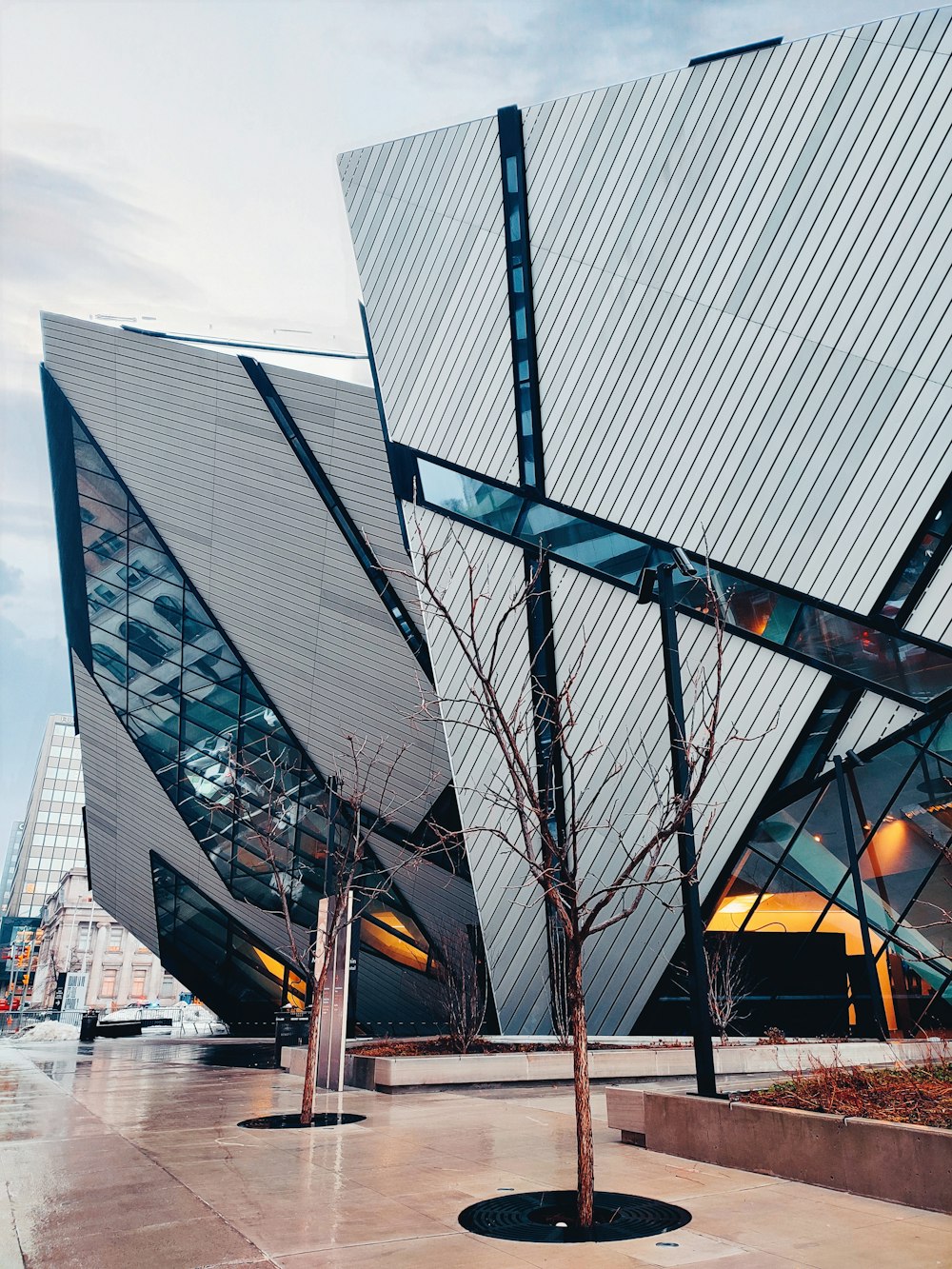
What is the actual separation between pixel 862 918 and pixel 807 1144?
10.4 meters

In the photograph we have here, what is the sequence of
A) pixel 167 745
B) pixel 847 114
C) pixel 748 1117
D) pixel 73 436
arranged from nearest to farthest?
1. pixel 748 1117
2. pixel 847 114
3. pixel 73 436
4. pixel 167 745

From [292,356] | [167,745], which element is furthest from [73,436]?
[167,745]

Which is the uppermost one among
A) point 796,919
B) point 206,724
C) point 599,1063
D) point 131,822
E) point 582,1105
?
point 206,724

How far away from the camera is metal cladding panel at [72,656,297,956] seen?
112 ft

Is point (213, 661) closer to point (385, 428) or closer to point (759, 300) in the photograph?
point (385, 428)

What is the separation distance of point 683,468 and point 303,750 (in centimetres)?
1733

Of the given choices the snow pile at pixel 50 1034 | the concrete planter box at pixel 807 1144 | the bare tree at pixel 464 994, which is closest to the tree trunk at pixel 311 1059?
the concrete planter box at pixel 807 1144

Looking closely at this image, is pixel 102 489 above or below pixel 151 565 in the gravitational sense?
above

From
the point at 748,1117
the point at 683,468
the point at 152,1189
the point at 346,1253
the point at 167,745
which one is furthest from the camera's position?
the point at 167,745

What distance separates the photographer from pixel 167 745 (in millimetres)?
32688

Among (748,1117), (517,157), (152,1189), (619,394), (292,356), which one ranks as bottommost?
(152,1189)

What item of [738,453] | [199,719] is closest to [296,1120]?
[738,453]

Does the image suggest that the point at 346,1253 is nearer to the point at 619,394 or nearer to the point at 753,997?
the point at 753,997

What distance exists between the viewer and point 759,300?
17953mm
